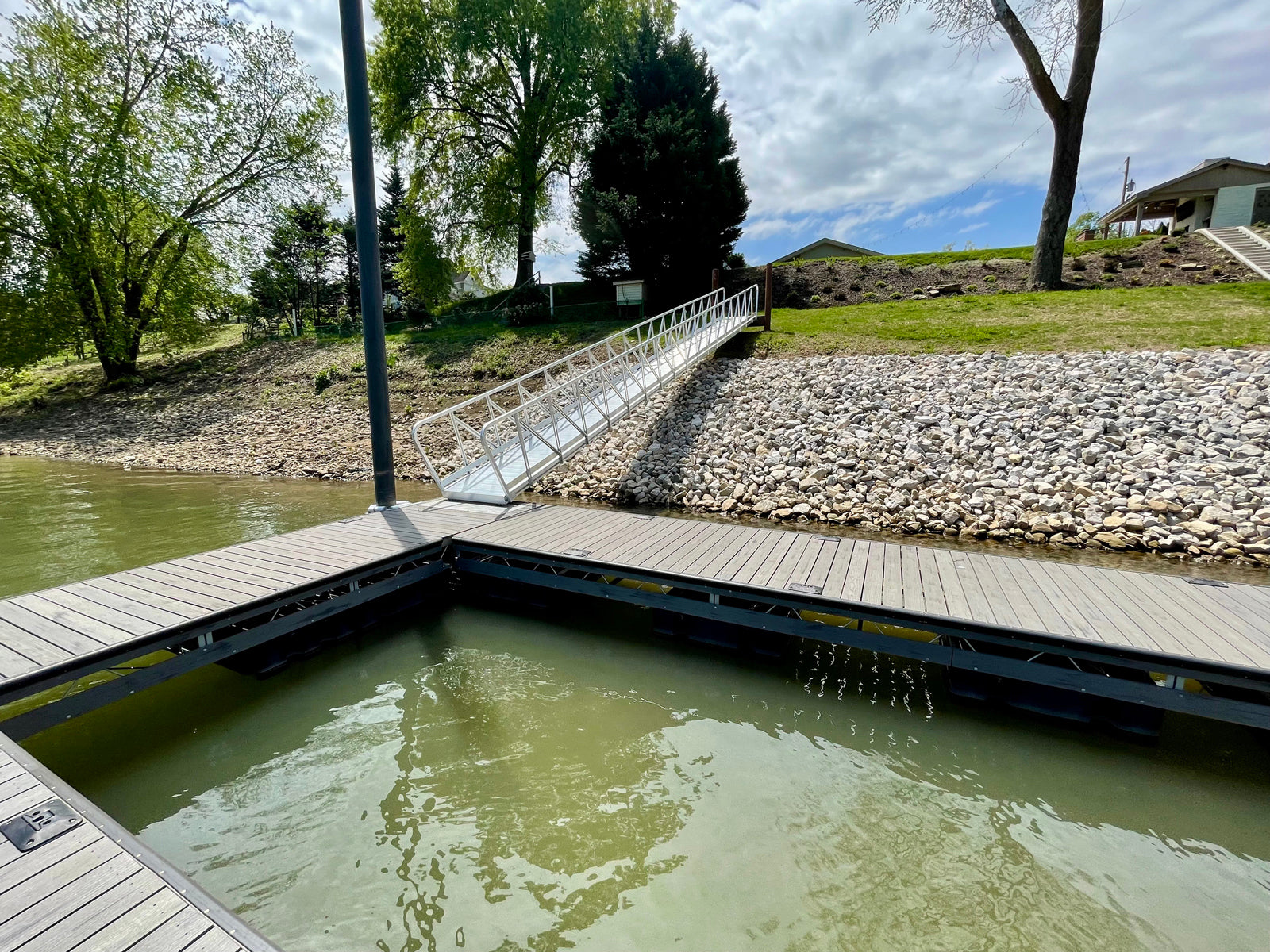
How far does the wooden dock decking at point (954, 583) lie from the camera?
376 centimetres

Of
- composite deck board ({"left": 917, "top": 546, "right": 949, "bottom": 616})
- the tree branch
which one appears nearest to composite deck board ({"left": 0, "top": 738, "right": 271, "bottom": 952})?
composite deck board ({"left": 917, "top": 546, "right": 949, "bottom": 616})

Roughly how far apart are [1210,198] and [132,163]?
39.3 meters

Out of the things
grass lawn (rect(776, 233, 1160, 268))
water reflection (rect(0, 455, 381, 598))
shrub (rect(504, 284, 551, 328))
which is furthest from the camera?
shrub (rect(504, 284, 551, 328))

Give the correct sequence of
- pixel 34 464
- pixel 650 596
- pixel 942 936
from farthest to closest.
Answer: pixel 34 464 → pixel 650 596 → pixel 942 936

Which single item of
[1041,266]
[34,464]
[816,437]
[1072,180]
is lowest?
[34,464]

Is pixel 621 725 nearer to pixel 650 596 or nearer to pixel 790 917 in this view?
pixel 650 596

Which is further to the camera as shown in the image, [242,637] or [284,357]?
[284,357]

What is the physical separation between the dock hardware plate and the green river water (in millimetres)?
719

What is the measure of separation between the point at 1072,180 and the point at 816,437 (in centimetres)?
1161

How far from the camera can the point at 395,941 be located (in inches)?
97.2

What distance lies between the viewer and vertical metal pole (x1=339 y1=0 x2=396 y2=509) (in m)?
6.28

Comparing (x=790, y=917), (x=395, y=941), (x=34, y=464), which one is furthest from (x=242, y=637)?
(x=34, y=464)

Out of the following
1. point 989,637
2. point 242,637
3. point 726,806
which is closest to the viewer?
point 726,806

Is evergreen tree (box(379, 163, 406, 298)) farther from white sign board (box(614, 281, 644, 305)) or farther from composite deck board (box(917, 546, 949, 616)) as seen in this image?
composite deck board (box(917, 546, 949, 616))
